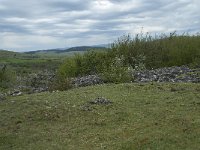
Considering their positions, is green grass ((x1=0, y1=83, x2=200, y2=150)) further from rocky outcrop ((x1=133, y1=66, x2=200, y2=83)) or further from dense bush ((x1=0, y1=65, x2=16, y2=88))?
dense bush ((x1=0, y1=65, x2=16, y2=88))

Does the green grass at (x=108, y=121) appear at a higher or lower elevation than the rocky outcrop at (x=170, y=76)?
lower

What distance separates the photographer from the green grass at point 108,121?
30.8 feet

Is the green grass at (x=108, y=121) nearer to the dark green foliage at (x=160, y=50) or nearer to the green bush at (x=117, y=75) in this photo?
the green bush at (x=117, y=75)

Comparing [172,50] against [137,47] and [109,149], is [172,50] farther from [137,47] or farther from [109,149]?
[109,149]

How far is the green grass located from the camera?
9.39 m

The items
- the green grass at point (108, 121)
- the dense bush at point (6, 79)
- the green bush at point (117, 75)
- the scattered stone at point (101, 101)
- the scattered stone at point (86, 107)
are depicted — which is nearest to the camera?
the green grass at point (108, 121)

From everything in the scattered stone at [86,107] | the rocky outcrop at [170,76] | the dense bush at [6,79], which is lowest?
the dense bush at [6,79]

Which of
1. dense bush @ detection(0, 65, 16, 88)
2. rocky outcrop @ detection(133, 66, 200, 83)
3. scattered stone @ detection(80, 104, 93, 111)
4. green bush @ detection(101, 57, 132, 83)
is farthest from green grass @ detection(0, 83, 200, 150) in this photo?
dense bush @ detection(0, 65, 16, 88)

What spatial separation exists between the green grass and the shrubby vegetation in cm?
1055

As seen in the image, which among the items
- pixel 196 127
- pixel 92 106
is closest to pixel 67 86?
pixel 92 106

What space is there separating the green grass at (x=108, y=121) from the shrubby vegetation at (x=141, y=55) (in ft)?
34.6

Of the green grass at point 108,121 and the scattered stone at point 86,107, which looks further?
the scattered stone at point 86,107

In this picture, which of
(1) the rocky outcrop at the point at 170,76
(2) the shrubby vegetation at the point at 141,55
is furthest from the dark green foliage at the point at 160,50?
(1) the rocky outcrop at the point at 170,76

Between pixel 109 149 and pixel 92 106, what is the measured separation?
346 centimetres
